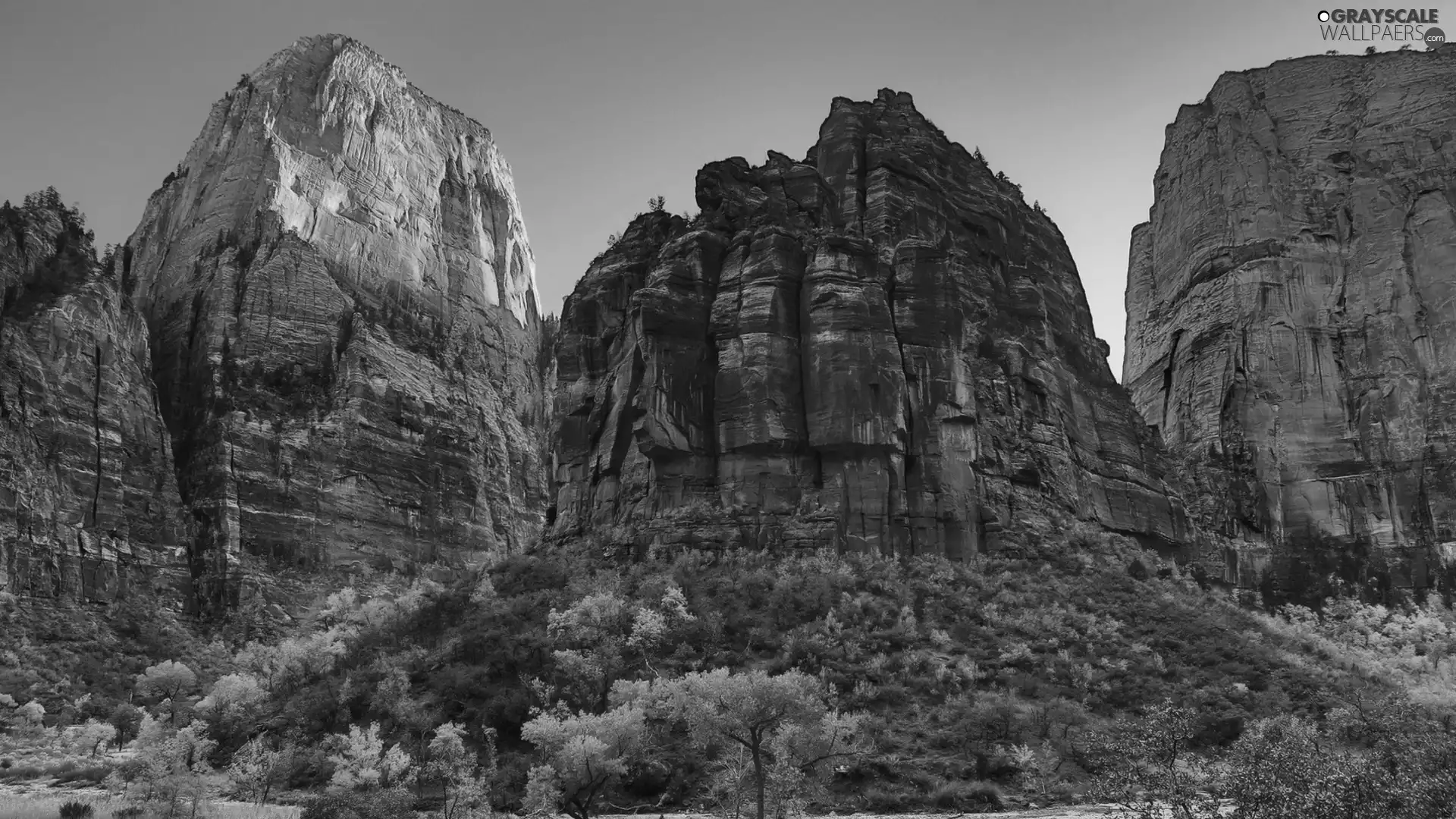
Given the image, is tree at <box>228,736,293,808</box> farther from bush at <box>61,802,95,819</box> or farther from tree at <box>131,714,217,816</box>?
bush at <box>61,802,95,819</box>

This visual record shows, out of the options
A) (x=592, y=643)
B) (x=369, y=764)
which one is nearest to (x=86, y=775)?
(x=369, y=764)

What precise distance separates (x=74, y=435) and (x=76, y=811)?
6862cm

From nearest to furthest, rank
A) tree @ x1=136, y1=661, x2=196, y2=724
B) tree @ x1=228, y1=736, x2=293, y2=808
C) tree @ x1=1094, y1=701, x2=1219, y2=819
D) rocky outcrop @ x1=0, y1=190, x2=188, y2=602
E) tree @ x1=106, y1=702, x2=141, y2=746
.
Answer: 1. tree @ x1=1094, y1=701, x2=1219, y2=819
2. tree @ x1=228, y1=736, x2=293, y2=808
3. tree @ x1=106, y1=702, x2=141, y2=746
4. tree @ x1=136, y1=661, x2=196, y2=724
5. rocky outcrop @ x1=0, y1=190, x2=188, y2=602

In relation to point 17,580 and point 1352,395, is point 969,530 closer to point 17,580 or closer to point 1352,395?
point 1352,395

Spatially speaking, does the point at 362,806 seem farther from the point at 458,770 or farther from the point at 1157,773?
the point at 1157,773

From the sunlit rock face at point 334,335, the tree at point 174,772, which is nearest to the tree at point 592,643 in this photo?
the tree at point 174,772

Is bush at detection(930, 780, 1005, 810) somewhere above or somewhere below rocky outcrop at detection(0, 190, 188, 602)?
below

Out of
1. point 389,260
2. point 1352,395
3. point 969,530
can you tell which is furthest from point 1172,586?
point 389,260

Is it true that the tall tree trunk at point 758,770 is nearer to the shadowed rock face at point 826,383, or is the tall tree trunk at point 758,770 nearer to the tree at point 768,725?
the tree at point 768,725

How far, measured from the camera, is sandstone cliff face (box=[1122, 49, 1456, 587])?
99688 millimetres

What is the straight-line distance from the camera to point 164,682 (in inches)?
3337

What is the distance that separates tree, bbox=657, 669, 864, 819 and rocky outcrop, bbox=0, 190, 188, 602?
7282 cm

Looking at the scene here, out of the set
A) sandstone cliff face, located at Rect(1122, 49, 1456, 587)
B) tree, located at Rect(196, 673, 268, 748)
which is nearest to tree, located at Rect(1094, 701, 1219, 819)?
tree, located at Rect(196, 673, 268, 748)

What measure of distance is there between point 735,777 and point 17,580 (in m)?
74.7
